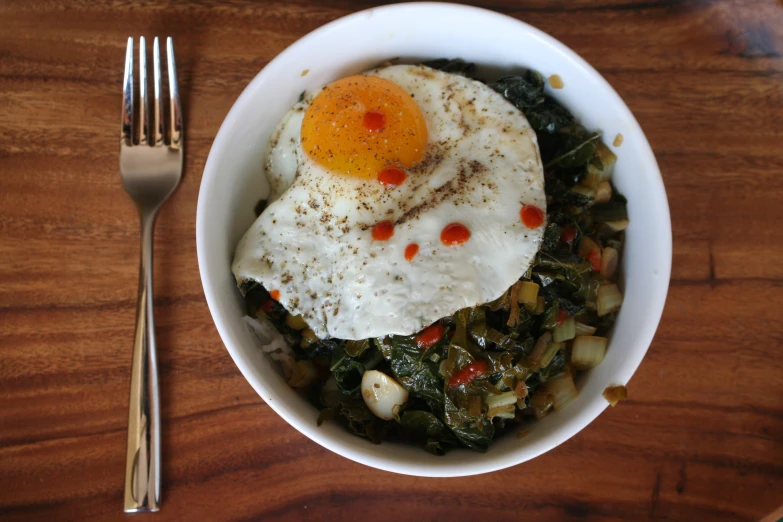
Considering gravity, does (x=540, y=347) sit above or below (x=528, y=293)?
below

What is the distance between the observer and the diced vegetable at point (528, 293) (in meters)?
1.99

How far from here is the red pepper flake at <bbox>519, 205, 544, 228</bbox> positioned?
1931 mm

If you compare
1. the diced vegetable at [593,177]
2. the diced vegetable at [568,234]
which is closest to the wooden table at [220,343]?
the diced vegetable at [593,177]

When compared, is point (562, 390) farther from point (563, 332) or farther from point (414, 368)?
point (414, 368)

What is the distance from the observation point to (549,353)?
2.04 m

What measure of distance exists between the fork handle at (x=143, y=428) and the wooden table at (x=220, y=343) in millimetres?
71

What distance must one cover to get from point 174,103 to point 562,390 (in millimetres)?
1993

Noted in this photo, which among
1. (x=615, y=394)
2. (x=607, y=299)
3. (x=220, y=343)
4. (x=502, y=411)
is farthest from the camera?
(x=220, y=343)

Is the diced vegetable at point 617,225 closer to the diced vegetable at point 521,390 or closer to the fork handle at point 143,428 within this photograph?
the diced vegetable at point 521,390

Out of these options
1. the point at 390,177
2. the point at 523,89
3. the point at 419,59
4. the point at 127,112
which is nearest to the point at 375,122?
the point at 390,177

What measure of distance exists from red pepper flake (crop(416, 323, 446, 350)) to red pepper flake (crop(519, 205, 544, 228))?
1.61 feet

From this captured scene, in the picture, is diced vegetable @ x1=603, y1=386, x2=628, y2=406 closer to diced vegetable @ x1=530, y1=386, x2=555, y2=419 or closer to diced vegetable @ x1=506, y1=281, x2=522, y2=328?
diced vegetable @ x1=530, y1=386, x2=555, y2=419

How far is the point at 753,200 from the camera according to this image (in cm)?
234

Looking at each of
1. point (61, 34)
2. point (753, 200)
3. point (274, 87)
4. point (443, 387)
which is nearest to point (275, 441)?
point (443, 387)
